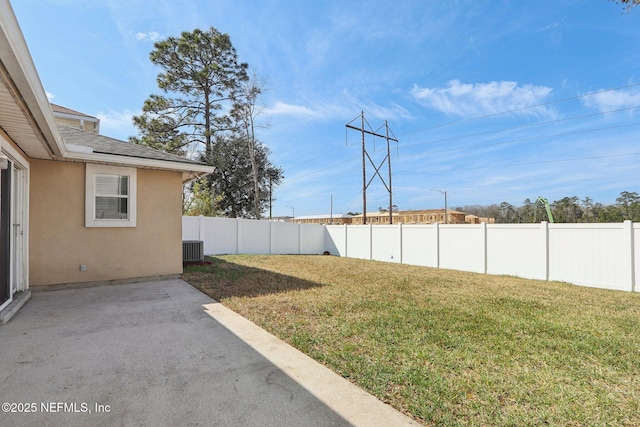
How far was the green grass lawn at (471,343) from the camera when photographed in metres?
2.13

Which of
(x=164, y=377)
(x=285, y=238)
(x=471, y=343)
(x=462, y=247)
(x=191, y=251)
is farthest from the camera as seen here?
(x=285, y=238)

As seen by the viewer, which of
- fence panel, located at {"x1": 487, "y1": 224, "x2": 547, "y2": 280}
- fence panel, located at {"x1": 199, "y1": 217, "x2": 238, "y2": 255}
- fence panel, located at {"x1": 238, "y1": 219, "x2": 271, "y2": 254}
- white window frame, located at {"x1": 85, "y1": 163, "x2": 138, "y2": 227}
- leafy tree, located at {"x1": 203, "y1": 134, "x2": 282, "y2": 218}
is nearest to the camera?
white window frame, located at {"x1": 85, "y1": 163, "x2": 138, "y2": 227}

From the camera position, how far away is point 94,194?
6016mm

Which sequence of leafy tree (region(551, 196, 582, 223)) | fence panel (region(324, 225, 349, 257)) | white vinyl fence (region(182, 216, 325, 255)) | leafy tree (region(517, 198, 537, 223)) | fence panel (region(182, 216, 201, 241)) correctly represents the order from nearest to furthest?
fence panel (region(182, 216, 201, 241)), white vinyl fence (region(182, 216, 325, 255)), fence panel (region(324, 225, 349, 257)), leafy tree (region(551, 196, 582, 223)), leafy tree (region(517, 198, 537, 223))

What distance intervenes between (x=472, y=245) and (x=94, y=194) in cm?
1018

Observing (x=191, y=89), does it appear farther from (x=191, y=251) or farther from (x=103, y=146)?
(x=103, y=146)

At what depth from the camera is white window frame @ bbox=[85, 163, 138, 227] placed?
5.93 metres

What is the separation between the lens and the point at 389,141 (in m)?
18.5

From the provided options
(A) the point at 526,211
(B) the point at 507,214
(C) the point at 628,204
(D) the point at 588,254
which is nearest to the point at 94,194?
(D) the point at 588,254

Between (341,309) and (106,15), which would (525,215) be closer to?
(341,309)

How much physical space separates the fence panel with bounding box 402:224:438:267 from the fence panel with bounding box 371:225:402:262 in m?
0.29

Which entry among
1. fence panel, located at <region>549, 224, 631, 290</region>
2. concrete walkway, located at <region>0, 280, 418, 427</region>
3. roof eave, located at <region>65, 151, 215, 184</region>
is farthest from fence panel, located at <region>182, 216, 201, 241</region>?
fence panel, located at <region>549, 224, 631, 290</region>

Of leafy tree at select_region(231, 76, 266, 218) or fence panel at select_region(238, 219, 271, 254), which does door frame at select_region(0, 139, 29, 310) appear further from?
leafy tree at select_region(231, 76, 266, 218)

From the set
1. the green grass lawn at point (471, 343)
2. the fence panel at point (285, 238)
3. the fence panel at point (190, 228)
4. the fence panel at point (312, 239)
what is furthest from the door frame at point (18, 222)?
the fence panel at point (312, 239)
